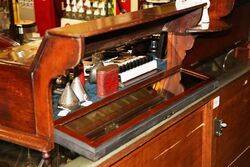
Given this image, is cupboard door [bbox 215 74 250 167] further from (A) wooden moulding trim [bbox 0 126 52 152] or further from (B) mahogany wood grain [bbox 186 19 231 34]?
(A) wooden moulding trim [bbox 0 126 52 152]

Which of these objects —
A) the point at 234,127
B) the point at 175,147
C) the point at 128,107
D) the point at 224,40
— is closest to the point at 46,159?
the point at 128,107

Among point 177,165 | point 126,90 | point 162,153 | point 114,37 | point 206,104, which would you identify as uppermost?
point 114,37

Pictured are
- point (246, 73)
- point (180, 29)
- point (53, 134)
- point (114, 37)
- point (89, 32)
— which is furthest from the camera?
point (246, 73)

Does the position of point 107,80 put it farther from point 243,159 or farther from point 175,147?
point 243,159

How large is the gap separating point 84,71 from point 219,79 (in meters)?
0.97

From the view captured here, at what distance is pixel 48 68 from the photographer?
1400 millimetres

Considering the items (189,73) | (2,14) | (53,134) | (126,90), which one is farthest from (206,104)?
(2,14)

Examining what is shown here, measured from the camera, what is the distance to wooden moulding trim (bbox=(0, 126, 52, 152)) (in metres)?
1.53

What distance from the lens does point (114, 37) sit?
192cm

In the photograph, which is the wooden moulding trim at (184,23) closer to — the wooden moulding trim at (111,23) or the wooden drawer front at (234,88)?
the wooden moulding trim at (111,23)

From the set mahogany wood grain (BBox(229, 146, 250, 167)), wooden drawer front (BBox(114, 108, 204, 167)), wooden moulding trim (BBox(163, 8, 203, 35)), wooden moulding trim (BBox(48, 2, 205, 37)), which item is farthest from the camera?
mahogany wood grain (BBox(229, 146, 250, 167))

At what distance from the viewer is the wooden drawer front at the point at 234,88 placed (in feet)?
8.34

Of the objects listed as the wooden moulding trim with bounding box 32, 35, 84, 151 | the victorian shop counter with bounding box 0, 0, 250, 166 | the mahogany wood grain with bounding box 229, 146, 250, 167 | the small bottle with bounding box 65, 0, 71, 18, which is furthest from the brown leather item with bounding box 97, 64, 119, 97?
the small bottle with bounding box 65, 0, 71, 18

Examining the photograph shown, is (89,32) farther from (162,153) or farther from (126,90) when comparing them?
(162,153)
